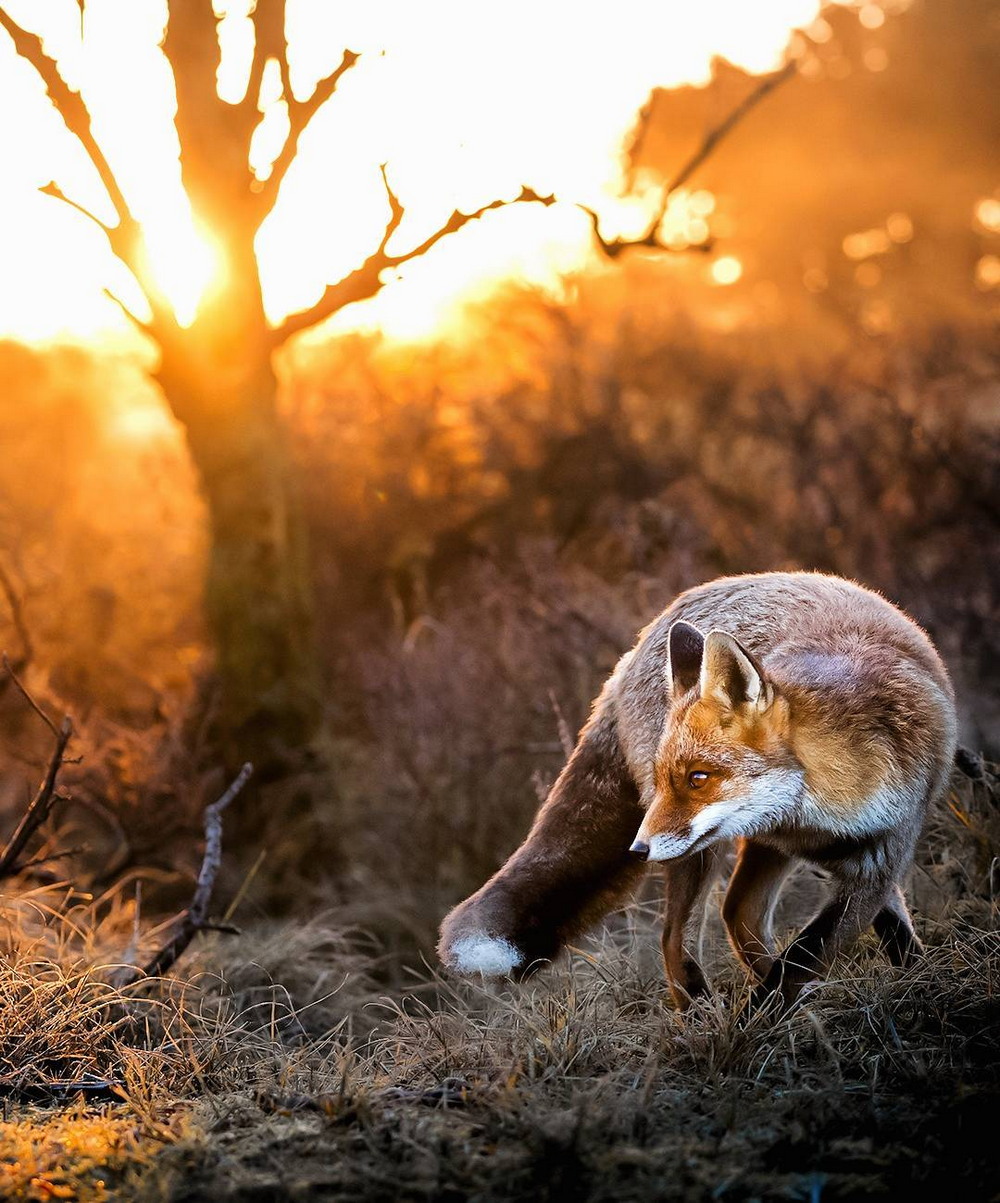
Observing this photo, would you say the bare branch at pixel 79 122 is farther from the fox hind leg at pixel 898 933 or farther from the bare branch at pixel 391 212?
the fox hind leg at pixel 898 933

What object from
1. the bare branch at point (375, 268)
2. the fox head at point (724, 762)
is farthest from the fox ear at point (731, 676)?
the bare branch at point (375, 268)

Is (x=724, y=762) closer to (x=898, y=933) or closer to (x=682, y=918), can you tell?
(x=682, y=918)

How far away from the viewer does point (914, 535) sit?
10203 millimetres

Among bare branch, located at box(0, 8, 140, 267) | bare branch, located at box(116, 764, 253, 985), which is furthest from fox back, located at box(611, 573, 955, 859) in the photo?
bare branch, located at box(0, 8, 140, 267)

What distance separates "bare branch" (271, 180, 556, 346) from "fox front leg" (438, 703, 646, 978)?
388 cm

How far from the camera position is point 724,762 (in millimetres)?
3975

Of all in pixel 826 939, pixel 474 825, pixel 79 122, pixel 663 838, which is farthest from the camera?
pixel 79 122

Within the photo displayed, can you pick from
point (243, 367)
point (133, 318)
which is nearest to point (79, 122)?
point (133, 318)

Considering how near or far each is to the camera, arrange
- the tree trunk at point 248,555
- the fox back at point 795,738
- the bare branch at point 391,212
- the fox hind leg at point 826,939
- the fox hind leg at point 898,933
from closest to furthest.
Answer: the fox back at point 795,738, the fox hind leg at point 826,939, the fox hind leg at point 898,933, the bare branch at point 391,212, the tree trunk at point 248,555

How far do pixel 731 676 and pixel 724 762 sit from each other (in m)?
0.27

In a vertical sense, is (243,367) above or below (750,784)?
above

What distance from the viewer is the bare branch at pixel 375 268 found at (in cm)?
757

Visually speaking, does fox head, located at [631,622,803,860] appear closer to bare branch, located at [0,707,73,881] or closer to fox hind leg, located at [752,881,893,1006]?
fox hind leg, located at [752,881,893,1006]

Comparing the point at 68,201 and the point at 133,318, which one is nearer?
the point at 68,201
